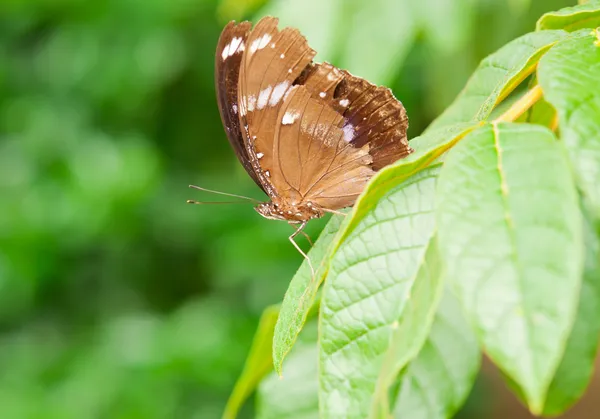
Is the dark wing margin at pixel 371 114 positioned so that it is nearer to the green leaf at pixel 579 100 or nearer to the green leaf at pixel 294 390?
the green leaf at pixel 294 390

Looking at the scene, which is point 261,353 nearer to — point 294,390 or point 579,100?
point 294,390

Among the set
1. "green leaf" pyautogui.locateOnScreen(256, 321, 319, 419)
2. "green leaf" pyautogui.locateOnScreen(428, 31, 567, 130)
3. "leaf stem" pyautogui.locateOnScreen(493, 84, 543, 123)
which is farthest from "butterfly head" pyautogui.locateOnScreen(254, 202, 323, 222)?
"leaf stem" pyautogui.locateOnScreen(493, 84, 543, 123)

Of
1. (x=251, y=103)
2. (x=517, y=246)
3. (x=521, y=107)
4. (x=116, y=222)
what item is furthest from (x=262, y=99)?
(x=116, y=222)

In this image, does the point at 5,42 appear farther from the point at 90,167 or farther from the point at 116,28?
the point at 90,167

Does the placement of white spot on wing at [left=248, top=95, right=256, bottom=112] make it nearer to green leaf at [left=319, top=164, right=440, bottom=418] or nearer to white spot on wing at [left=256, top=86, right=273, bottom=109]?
white spot on wing at [left=256, top=86, right=273, bottom=109]

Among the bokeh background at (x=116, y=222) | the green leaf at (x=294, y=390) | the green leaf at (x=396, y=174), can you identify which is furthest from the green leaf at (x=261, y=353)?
the bokeh background at (x=116, y=222)
